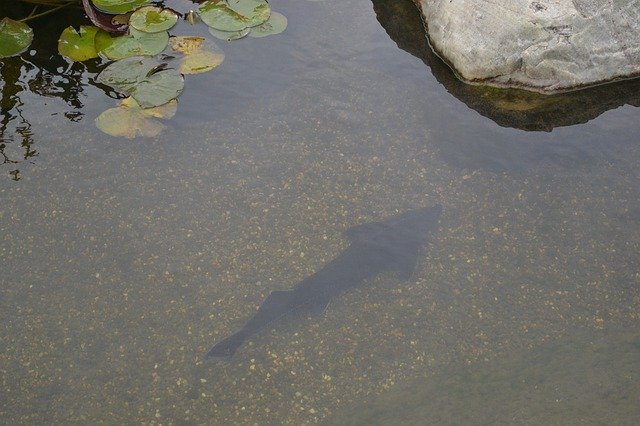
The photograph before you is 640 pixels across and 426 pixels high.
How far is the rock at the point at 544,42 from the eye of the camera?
4.76 m

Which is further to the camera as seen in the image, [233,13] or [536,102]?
[233,13]

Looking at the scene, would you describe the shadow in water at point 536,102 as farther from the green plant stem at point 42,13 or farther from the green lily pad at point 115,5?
the green plant stem at point 42,13

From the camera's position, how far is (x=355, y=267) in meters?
3.95

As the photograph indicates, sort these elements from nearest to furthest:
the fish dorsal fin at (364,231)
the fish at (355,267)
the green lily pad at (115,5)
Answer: the fish at (355,267) < the fish dorsal fin at (364,231) < the green lily pad at (115,5)

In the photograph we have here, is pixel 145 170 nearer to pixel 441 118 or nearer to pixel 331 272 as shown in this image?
pixel 331 272

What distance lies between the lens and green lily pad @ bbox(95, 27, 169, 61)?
495cm

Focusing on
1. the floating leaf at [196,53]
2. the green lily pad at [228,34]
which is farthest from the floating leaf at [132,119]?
the green lily pad at [228,34]

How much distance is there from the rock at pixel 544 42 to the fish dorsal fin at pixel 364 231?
63.4 inches

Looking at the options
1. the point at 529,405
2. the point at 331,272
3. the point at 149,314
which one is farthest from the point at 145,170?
the point at 529,405

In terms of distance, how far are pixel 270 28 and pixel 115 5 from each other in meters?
1.26

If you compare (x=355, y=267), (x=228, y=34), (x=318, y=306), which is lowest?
(x=318, y=306)

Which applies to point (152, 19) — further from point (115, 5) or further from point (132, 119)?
point (132, 119)

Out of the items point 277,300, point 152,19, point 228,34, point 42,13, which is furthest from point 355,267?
point 42,13

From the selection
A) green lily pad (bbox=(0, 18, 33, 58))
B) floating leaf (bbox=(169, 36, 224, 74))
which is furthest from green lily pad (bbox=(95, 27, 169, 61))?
green lily pad (bbox=(0, 18, 33, 58))
